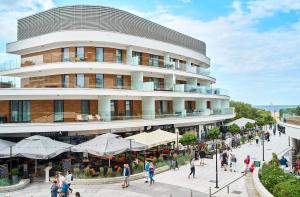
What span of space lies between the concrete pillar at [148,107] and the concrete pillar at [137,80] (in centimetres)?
252

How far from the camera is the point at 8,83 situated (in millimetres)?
30359

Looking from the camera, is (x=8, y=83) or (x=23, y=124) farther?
(x=8, y=83)

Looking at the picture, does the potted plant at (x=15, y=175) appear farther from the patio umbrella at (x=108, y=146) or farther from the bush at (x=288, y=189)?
the bush at (x=288, y=189)

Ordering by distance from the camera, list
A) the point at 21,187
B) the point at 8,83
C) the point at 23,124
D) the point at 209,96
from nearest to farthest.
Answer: the point at 21,187, the point at 23,124, the point at 8,83, the point at 209,96

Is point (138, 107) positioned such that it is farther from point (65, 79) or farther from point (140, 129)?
point (65, 79)

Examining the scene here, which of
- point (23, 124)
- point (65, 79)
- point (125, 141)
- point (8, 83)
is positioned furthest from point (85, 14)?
point (125, 141)

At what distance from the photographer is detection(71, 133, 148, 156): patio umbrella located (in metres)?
20.8

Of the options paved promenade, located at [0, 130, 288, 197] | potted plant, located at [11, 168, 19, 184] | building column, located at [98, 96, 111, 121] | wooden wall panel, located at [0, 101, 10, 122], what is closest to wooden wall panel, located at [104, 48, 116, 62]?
building column, located at [98, 96, 111, 121]

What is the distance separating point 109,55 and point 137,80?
14.9ft

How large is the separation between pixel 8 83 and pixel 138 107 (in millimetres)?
14199

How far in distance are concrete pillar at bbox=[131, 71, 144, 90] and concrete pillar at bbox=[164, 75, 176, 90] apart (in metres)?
4.41

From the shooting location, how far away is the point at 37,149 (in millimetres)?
20953

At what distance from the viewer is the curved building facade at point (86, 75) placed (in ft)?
93.9

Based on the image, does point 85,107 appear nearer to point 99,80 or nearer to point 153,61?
point 99,80
